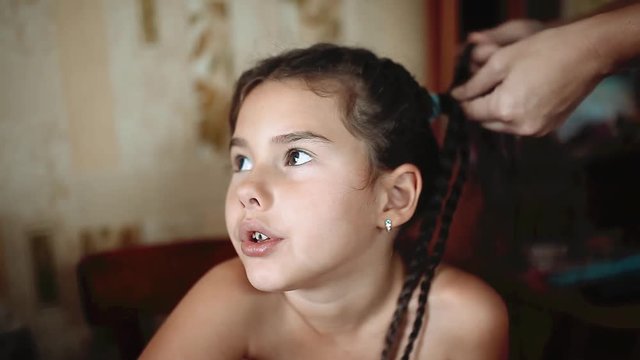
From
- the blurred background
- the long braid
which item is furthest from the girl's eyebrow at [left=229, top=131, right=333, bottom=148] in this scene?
the blurred background

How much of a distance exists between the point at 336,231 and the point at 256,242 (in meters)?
0.09

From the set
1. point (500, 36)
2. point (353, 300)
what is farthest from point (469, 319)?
point (500, 36)

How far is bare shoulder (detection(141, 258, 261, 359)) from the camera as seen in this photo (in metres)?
0.65

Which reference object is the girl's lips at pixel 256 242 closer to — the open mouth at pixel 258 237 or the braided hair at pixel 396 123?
the open mouth at pixel 258 237

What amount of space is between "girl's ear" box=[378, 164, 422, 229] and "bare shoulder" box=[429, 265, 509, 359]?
0.13 m

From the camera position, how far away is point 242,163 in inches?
26.1

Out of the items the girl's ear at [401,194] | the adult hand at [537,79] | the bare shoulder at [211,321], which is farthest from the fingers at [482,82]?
the bare shoulder at [211,321]

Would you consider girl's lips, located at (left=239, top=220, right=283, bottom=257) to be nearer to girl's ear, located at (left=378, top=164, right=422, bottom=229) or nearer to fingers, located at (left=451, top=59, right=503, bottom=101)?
girl's ear, located at (left=378, top=164, right=422, bottom=229)

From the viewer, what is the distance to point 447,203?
2.36 feet

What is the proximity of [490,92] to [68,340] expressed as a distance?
2.33 ft

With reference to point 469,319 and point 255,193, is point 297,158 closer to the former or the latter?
point 255,193

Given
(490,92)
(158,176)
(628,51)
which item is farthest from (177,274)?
(628,51)

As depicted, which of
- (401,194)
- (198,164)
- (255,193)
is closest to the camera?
(255,193)

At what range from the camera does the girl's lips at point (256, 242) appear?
0.59m
